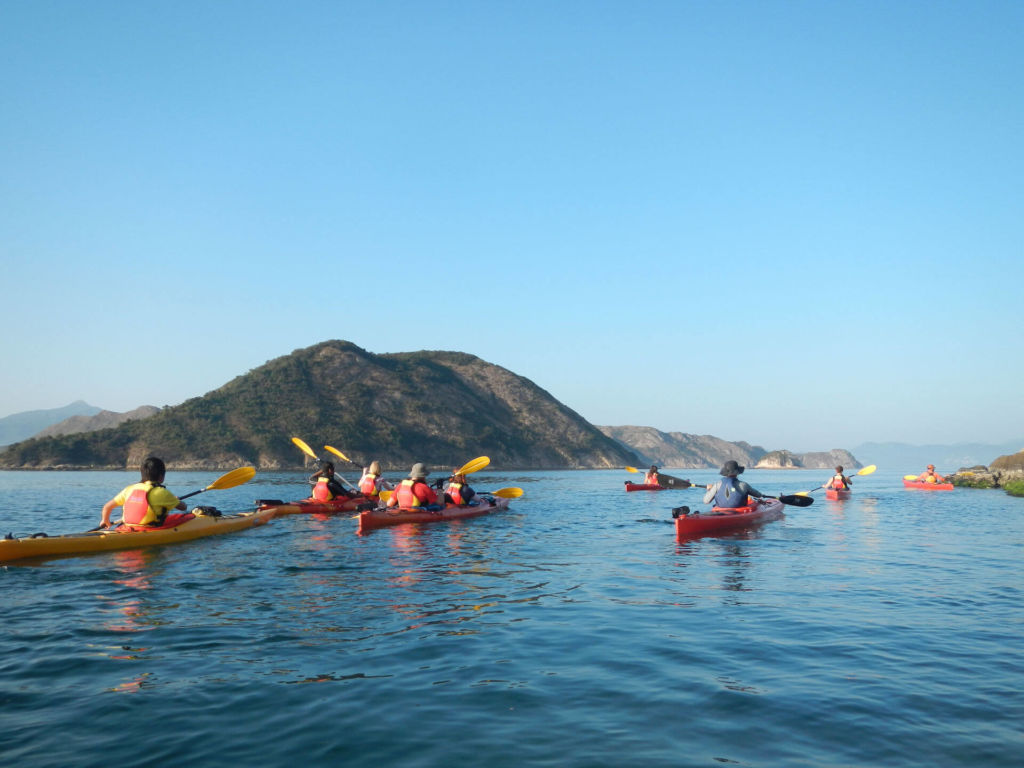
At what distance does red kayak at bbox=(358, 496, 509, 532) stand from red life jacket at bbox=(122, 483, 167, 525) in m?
5.30

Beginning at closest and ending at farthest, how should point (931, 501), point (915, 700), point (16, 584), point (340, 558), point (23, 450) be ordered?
point (915, 700) → point (16, 584) → point (340, 558) → point (931, 501) → point (23, 450)

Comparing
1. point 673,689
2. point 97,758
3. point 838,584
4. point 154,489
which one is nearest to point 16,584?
point 154,489

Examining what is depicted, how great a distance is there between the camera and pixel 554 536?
20.1 meters

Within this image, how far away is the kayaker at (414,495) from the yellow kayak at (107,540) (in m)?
4.97

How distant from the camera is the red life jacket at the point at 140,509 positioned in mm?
15336

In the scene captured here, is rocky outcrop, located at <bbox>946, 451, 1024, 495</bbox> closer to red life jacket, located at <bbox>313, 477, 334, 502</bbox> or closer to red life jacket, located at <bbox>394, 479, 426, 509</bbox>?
red life jacket, located at <bbox>394, 479, 426, 509</bbox>

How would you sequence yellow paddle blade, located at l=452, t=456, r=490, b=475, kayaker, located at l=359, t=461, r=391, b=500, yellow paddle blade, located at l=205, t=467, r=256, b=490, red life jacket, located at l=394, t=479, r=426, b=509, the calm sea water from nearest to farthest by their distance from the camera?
the calm sea water, yellow paddle blade, located at l=205, t=467, r=256, b=490, red life jacket, located at l=394, t=479, r=426, b=509, yellow paddle blade, located at l=452, t=456, r=490, b=475, kayaker, located at l=359, t=461, r=391, b=500

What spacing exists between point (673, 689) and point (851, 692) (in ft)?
5.44

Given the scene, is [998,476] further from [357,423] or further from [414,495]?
[357,423]

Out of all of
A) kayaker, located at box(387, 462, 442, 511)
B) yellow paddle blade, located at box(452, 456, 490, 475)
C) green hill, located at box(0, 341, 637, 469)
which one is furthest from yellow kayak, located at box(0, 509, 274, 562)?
green hill, located at box(0, 341, 637, 469)

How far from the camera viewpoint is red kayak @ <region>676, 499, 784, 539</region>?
1755 centimetres

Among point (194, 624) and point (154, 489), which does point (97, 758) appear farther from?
point (154, 489)

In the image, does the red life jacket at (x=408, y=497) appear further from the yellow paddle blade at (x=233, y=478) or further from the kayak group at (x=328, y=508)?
the yellow paddle blade at (x=233, y=478)

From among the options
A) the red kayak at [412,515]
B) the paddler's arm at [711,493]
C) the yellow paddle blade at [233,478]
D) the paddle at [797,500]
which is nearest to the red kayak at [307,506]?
the red kayak at [412,515]
